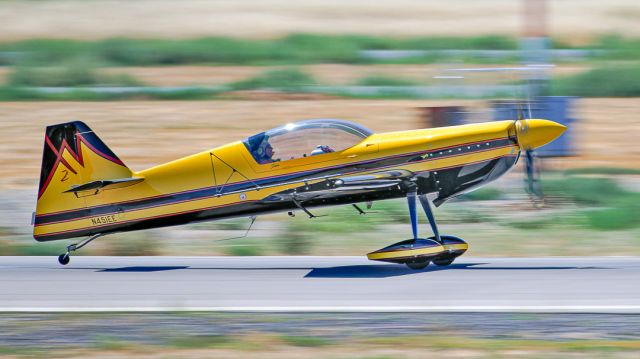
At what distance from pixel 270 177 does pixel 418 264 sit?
207 cm

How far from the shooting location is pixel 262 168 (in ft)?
42.9

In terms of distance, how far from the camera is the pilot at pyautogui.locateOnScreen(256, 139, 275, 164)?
1302 cm

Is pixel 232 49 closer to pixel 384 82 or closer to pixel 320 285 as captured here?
pixel 384 82

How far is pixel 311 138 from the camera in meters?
12.9

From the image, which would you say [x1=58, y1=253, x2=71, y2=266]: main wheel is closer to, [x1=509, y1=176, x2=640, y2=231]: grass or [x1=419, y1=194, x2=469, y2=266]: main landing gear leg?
[x1=419, y1=194, x2=469, y2=266]: main landing gear leg

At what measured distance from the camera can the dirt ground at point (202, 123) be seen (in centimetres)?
2502

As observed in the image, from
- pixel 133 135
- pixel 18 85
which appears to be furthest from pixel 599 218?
pixel 18 85

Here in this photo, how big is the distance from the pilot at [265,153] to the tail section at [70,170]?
5.75ft

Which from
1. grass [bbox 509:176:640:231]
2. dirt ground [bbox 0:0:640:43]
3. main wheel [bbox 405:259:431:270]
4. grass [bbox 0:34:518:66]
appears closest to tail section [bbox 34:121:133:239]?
main wheel [bbox 405:259:431:270]

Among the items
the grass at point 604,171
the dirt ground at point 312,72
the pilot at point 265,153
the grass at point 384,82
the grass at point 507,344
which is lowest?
the grass at point 604,171

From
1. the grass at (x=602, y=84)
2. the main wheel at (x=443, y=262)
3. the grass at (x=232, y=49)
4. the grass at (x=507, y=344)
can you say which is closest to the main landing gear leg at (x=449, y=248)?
the main wheel at (x=443, y=262)

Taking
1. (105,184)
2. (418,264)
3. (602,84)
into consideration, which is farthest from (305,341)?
(602,84)

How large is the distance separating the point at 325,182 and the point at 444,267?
1.81 metres

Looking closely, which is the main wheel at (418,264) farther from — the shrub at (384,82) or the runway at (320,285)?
the shrub at (384,82)
